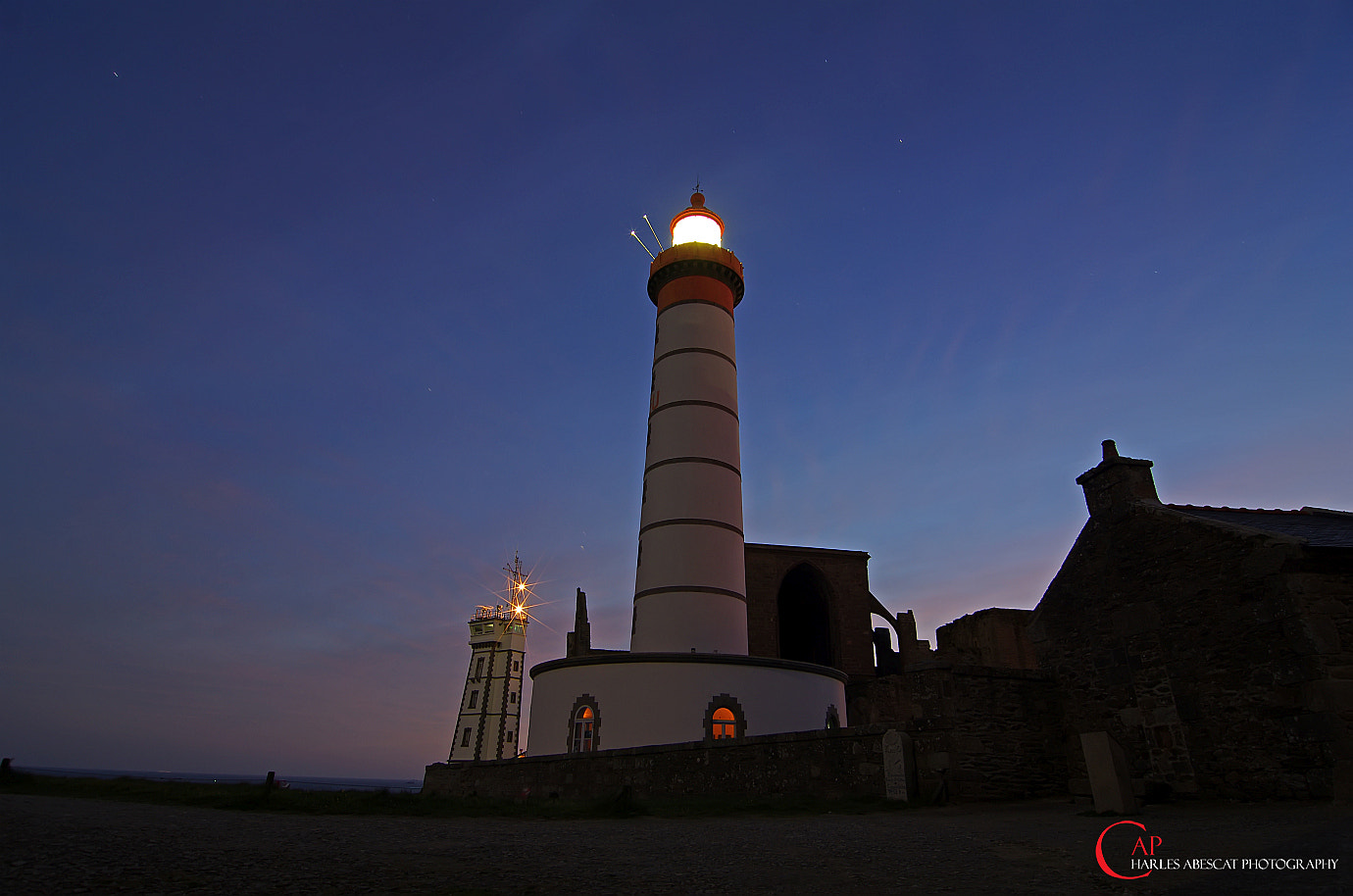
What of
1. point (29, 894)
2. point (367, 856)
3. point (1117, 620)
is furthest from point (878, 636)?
point (29, 894)

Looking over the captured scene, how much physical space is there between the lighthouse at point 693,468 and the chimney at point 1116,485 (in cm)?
906

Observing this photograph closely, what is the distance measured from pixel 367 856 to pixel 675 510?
1378 centimetres

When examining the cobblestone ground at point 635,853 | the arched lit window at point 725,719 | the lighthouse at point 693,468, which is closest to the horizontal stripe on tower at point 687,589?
the lighthouse at point 693,468

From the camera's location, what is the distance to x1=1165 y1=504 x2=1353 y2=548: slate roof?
919cm

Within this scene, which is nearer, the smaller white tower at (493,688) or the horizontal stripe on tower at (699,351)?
the horizontal stripe on tower at (699,351)

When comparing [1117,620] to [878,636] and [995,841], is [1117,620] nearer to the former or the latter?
[995,841]

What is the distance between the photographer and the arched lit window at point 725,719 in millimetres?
15195

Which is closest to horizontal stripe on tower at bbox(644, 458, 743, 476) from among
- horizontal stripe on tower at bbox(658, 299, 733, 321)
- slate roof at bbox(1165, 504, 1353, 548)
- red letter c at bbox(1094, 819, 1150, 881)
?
horizontal stripe on tower at bbox(658, 299, 733, 321)

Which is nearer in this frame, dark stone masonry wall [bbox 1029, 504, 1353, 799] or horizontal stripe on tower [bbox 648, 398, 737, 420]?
dark stone masonry wall [bbox 1029, 504, 1353, 799]

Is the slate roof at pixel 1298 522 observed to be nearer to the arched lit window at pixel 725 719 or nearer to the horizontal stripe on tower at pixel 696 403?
the arched lit window at pixel 725 719

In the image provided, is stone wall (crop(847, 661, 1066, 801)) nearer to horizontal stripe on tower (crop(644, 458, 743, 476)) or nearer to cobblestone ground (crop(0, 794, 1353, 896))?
cobblestone ground (crop(0, 794, 1353, 896))

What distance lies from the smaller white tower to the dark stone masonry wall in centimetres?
4200

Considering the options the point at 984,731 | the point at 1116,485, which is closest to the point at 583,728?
the point at 984,731

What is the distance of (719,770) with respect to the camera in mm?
11164
